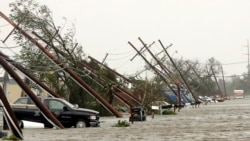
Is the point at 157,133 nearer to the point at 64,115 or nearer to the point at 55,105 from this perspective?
the point at 64,115

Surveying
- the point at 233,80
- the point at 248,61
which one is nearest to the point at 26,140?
the point at 248,61

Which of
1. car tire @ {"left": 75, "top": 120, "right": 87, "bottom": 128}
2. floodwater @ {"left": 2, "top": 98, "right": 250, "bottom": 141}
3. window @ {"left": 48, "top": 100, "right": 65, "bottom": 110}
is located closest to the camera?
floodwater @ {"left": 2, "top": 98, "right": 250, "bottom": 141}

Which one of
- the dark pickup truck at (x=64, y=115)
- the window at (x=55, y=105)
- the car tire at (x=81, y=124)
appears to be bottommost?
the car tire at (x=81, y=124)

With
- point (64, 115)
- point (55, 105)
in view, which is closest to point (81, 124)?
point (64, 115)

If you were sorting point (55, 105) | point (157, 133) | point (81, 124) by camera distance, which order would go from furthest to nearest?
point (55, 105)
point (81, 124)
point (157, 133)

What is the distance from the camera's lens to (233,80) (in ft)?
568

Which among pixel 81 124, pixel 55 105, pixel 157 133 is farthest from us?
pixel 55 105

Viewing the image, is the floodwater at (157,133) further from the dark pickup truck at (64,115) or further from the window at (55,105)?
the window at (55,105)

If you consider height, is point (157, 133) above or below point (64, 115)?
below

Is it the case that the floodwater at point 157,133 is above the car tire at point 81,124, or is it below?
below

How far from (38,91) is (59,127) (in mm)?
Result: 24187

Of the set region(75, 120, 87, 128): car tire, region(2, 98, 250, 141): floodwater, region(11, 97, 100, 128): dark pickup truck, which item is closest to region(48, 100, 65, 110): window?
region(11, 97, 100, 128): dark pickup truck

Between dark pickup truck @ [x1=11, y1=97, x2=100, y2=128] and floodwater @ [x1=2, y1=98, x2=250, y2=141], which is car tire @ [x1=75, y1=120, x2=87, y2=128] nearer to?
dark pickup truck @ [x1=11, y1=97, x2=100, y2=128]

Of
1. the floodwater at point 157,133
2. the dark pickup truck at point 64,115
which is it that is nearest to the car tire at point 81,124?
the dark pickup truck at point 64,115
